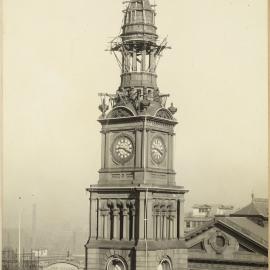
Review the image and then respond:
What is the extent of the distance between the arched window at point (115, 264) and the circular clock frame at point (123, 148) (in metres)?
2.47

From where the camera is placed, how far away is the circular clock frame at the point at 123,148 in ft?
69.7

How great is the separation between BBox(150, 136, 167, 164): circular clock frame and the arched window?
2.66 metres

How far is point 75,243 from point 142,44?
5138 millimetres

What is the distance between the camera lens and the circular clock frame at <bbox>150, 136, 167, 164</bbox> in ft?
69.2

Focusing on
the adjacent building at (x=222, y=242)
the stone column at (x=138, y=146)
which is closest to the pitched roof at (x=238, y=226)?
the adjacent building at (x=222, y=242)

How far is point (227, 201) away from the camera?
16703mm

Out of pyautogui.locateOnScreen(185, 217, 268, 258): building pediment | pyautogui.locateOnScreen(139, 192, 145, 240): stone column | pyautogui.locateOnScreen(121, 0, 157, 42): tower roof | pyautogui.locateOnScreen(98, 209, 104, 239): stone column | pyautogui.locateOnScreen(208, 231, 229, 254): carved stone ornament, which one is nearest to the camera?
pyautogui.locateOnScreen(121, 0, 157, 42): tower roof

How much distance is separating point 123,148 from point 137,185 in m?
1.14

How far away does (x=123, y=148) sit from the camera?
21.4 m

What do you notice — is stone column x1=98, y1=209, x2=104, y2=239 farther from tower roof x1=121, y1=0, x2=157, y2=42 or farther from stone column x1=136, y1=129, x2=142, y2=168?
tower roof x1=121, y1=0, x2=157, y2=42

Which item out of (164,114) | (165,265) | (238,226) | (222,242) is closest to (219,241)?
(222,242)

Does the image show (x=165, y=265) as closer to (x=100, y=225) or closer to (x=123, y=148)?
(x=100, y=225)

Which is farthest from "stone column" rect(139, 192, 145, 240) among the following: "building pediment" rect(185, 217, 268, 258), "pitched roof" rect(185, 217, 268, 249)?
"building pediment" rect(185, 217, 268, 258)

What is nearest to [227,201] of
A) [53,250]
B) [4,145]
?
[4,145]
